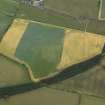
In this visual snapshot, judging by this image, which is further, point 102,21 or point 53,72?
point 102,21

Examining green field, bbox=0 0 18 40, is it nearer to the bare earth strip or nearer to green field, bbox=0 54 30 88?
the bare earth strip

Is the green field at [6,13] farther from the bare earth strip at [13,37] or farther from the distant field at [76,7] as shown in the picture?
the distant field at [76,7]

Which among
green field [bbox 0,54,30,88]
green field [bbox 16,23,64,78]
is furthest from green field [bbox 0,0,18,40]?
green field [bbox 0,54,30,88]

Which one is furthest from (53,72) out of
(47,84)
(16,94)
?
(16,94)

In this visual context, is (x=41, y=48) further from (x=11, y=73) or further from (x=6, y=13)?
(x=6, y=13)

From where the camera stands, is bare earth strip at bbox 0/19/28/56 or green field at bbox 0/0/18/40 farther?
green field at bbox 0/0/18/40

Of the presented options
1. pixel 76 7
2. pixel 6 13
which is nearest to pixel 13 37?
pixel 6 13

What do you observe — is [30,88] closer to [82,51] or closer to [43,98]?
[43,98]

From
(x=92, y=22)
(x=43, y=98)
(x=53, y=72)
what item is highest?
(x=92, y=22)
